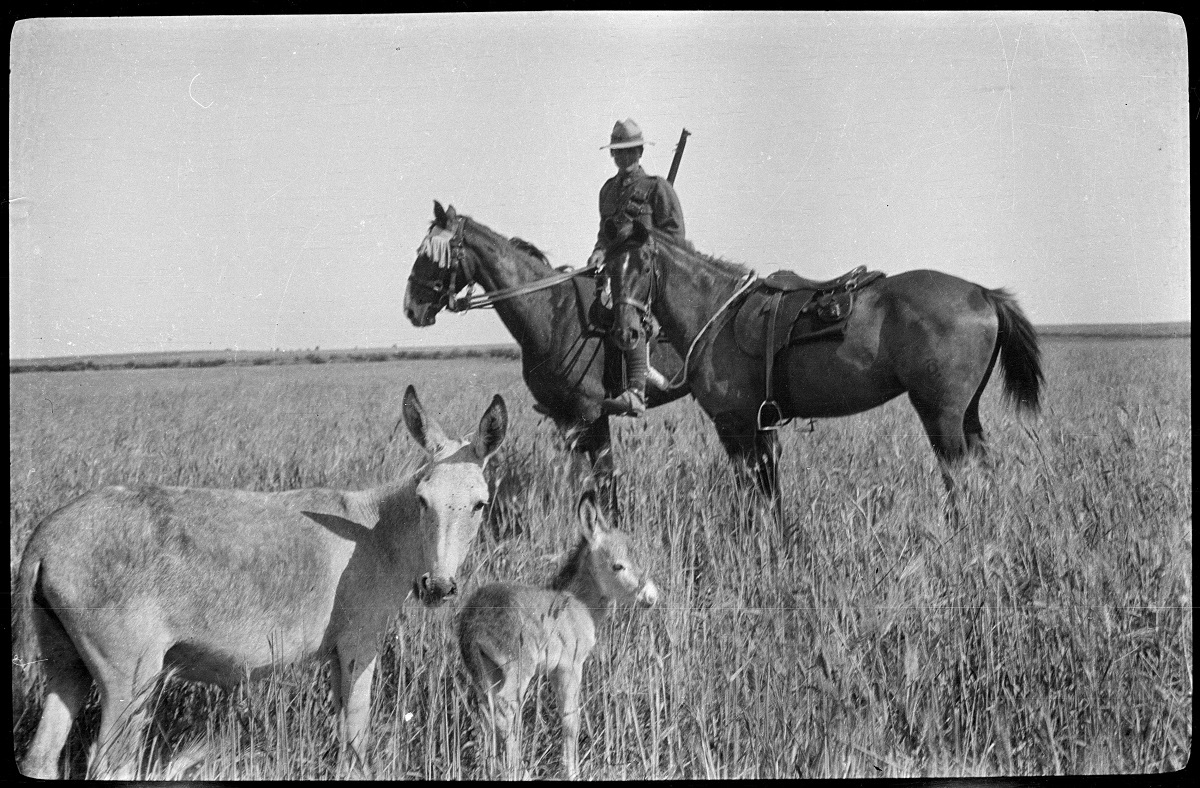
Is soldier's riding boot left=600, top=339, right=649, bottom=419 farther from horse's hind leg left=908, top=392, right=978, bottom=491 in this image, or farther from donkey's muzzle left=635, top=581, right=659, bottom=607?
horse's hind leg left=908, top=392, right=978, bottom=491

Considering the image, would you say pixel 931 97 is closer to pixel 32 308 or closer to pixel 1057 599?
pixel 1057 599

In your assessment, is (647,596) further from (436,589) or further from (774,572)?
(436,589)

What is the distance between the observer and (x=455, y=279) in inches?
164

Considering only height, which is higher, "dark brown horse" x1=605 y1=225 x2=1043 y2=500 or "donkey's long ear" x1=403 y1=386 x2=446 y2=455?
"dark brown horse" x1=605 y1=225 x2=1043 y2=500

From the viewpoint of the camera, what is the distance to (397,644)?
3893mm

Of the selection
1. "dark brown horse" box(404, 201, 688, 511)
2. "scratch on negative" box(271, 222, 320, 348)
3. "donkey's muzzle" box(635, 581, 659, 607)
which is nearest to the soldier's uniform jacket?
"dark brown horse" box(404, 201, 688, 511)

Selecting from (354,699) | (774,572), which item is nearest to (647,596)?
(774,572)

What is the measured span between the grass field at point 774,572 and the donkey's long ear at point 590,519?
0.30 metres

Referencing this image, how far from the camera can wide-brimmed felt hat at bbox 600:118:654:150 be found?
3984 millimetres

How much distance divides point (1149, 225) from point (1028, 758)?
2114 mm

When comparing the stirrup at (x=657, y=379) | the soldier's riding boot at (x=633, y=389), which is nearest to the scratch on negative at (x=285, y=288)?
the soldier's riding boot at (x=633, y=389)

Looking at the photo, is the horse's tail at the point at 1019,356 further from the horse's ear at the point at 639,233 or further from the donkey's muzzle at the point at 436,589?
the donkey's muzzle at the point at 436,589

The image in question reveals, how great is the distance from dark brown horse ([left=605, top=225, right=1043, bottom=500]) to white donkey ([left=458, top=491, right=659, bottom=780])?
751 millimetres

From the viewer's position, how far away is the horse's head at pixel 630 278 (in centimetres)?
413
